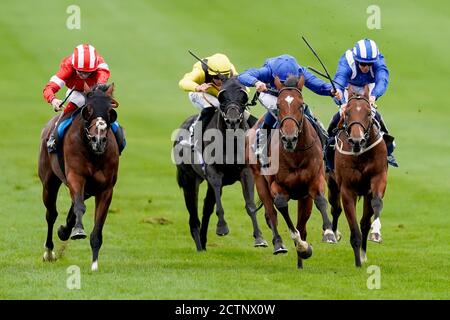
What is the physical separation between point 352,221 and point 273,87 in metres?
1.97

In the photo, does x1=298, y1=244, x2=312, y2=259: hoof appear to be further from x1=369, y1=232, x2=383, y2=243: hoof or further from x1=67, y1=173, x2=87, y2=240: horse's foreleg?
x1=67, y1=173, x2=87, y2=240: horse's foreleg

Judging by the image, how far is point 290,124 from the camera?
12.7 m

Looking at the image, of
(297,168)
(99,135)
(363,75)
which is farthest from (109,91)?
(363,75)

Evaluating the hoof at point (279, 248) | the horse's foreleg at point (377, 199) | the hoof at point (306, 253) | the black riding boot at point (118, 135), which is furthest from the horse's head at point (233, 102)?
the hoof at point (306, 253)

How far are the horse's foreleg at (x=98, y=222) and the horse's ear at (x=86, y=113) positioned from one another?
981mm

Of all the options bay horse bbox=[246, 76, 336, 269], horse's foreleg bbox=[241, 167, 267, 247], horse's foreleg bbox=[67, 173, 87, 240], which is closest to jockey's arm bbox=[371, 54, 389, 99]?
bay horse bbox=[246, 76, 336, 269]

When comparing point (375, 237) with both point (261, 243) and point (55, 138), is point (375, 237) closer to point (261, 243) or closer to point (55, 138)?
point (261, 243)

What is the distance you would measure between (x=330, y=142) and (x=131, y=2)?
33.3 meters

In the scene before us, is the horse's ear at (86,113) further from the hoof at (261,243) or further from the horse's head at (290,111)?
the hoof at (261,243)

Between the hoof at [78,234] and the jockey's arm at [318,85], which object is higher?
the jockey's arm at [318,85]

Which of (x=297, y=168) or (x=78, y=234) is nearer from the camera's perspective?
(x=78, y=234)

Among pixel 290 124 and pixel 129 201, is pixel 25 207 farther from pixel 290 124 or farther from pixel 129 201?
pixel 290 124

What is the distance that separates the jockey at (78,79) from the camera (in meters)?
14.2

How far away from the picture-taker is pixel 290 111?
502 inches
